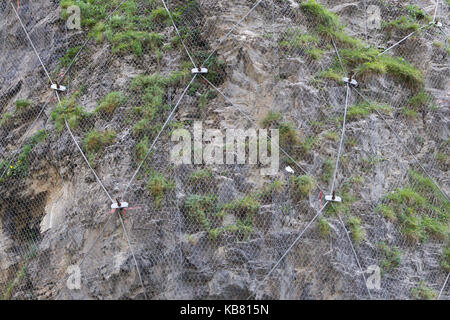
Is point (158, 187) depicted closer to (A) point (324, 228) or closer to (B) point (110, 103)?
(B) point (110, 103)

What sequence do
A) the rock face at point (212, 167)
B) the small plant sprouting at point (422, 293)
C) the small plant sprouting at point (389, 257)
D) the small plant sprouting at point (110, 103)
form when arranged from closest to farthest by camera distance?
the rock face at point (212, 167)
the small plant sprouting at point (422, 293)
the small plant sprouting at point (389, 257)
the small plant sprouting at point (110, 103)

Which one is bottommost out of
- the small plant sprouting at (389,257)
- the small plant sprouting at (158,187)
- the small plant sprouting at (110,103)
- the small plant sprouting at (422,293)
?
the small plant sprouting at (422,293)

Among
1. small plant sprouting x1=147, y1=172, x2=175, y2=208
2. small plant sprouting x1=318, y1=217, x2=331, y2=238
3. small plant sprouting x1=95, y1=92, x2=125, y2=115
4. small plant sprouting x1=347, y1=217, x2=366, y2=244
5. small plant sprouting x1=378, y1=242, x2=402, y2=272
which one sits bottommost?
small plant sprouting x1=378, y1=242, x2=402, y2=272

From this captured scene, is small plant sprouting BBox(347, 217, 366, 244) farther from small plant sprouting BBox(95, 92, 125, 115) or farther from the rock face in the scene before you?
small plant sprouting BBox(95, 92, 125, 115)

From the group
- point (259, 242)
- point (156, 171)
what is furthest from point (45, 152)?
point (259, 242)

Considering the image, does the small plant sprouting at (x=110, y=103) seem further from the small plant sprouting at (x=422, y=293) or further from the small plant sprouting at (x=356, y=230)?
the small plant sprouting at (x=422, y=293)

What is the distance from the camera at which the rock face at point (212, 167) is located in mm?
6250

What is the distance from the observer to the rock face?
6.25 m

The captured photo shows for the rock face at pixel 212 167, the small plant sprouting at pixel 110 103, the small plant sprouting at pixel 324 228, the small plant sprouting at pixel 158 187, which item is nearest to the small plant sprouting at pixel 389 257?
the rock face at pixel 212 167

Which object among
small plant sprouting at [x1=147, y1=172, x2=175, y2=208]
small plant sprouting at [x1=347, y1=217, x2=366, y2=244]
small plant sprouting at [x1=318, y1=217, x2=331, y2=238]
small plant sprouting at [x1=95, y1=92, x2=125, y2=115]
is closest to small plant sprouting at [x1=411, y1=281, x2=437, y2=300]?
small plant sprouting at [x1=347, y1=217, x2=366, y2=244]

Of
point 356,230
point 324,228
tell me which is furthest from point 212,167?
point 356,230

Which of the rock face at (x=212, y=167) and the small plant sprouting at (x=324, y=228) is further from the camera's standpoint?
the small plant sprouting at (x=324, y=228)

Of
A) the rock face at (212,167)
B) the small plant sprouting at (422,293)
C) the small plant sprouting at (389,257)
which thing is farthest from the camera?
the small plant sprouting at (389,257)

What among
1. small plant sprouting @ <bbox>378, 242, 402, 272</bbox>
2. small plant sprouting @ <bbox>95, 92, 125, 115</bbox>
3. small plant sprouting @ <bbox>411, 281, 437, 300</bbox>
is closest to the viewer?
small plant sprouting @ <bbox>411, 281, 437, 300</bbox>
